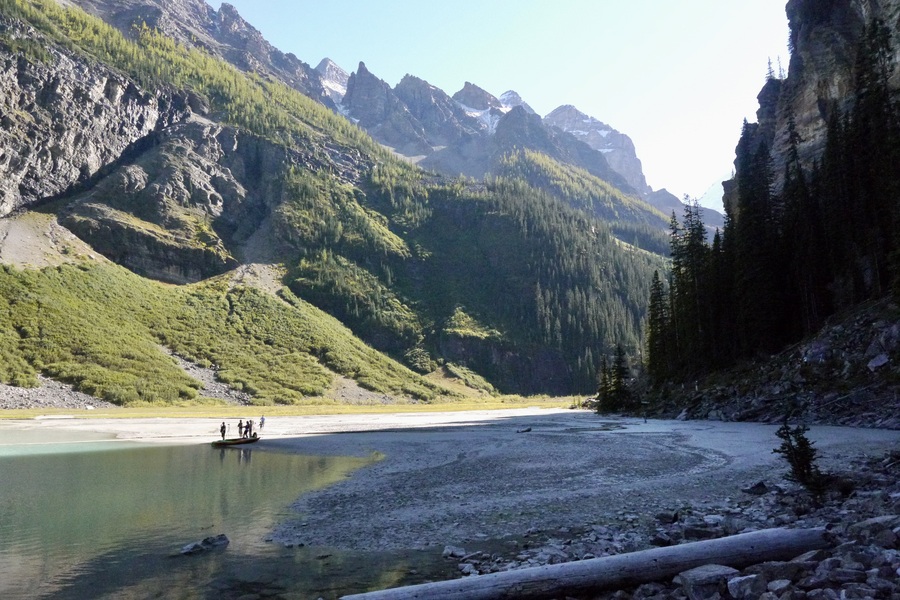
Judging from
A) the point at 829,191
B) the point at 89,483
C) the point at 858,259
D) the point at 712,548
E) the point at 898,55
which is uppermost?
the point at 898,55

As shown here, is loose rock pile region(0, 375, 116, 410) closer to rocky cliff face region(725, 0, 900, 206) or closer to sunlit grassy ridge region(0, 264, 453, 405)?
sunlit grassy ridge region(0, 264, 453, 405)

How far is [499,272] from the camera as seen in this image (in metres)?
197

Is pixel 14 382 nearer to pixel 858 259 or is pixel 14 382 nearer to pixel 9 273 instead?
pixel 9 273

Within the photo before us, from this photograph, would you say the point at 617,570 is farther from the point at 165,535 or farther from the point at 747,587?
the point at 165,535

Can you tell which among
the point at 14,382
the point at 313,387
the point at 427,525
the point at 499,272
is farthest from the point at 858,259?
the point at 499,272

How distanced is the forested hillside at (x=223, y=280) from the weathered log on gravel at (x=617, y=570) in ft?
279

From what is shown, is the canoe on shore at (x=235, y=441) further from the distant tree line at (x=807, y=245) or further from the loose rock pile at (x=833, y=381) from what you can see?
the distant tree line at (x=807, y=245)

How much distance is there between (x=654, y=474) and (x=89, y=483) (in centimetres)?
2388

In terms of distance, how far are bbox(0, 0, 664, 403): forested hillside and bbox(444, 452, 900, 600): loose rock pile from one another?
274ft

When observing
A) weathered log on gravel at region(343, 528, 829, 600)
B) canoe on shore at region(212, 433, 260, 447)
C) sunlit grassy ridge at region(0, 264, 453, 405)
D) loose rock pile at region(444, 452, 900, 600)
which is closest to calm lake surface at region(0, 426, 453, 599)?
loose rock pile at region(444, 452, 900, 600)

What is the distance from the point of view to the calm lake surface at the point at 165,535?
1023cm

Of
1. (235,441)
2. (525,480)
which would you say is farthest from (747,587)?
(235,441)

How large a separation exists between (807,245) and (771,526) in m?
A: 49.1

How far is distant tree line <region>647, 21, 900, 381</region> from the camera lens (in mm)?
41812
